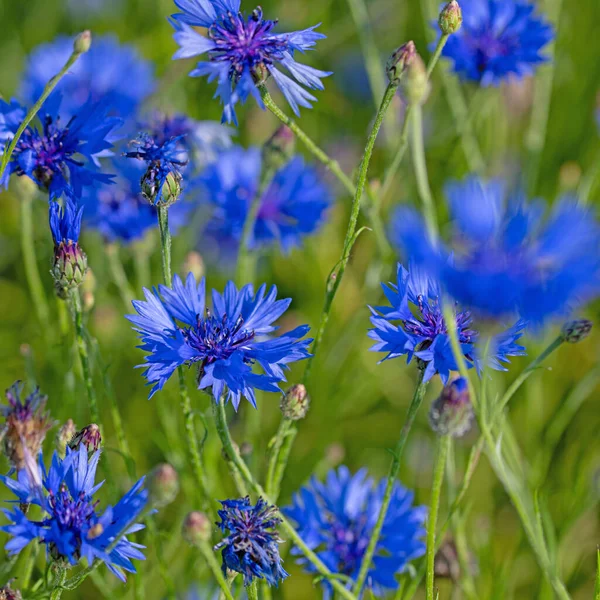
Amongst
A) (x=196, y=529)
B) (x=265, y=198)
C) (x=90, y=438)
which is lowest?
(x=196, y=529)

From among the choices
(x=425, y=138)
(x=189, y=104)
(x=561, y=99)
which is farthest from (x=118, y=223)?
(x=561, y=99)

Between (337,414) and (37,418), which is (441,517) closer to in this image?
(337,414)

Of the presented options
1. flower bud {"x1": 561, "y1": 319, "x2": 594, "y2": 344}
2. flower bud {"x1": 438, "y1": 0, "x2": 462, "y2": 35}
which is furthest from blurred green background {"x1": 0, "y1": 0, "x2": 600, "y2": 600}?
flower bud {"x1": 438, "y1": 0, "x2": 462, "y2": 35}

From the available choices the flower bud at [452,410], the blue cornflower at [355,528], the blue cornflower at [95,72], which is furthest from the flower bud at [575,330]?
the blue cornflower at [95,72]

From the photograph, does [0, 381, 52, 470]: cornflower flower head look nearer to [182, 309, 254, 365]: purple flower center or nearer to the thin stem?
[182, 309, 254, 365]: purple flower center

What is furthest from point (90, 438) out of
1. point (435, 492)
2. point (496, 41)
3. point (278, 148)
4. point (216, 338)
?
point (496, 41)

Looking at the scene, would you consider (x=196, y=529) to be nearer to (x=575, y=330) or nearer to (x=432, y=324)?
(x=432, y=324)
